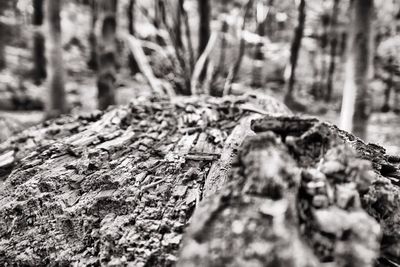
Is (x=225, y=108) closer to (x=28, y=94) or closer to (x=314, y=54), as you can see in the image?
(x=28, y=94)

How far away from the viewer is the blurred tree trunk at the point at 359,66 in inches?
156

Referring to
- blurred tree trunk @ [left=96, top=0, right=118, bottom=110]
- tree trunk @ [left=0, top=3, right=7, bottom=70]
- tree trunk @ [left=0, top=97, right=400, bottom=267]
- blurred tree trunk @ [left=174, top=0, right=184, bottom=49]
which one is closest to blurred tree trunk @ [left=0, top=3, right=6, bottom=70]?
tree trunk @ [left=0, top=3, right=7, bottom=70]

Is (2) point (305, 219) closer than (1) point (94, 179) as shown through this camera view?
Yes

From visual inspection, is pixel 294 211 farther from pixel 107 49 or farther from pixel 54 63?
pixel 54 63

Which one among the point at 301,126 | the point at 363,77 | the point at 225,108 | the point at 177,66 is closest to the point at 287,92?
the point at 177,66

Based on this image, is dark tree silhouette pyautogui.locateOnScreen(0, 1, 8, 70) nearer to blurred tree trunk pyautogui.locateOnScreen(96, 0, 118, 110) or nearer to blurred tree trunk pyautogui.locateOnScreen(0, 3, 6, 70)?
blurred tree trunk pyautogui.locateOnScreen(0, 3, 6, 70)

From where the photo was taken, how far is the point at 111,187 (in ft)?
7.55

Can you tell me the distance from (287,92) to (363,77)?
17.5ft

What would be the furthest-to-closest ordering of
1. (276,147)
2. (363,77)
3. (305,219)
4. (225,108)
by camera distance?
1. (363,77)
2. (225,108)
3. (276,147)
4. (305,219)

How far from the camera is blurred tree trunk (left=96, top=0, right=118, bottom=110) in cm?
489

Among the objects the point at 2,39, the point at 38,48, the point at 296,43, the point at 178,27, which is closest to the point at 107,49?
the point at 178,27

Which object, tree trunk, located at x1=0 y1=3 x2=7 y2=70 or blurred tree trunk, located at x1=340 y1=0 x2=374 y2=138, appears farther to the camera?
tree trunk, located at x1=0 y1=3 x2=7 y2=70

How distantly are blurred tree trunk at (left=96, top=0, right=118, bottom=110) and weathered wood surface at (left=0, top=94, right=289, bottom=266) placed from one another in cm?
174

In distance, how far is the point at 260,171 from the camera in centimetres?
142
